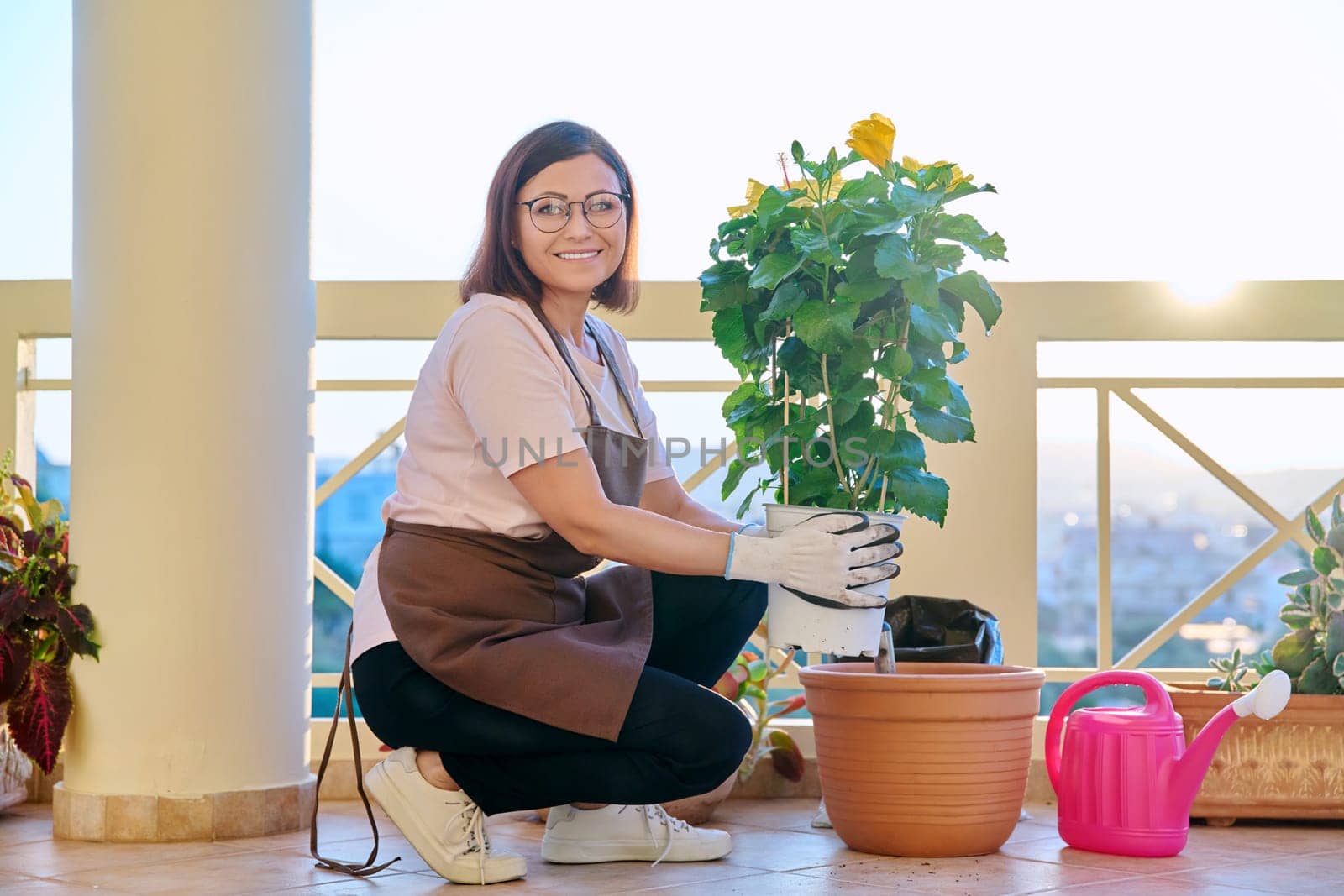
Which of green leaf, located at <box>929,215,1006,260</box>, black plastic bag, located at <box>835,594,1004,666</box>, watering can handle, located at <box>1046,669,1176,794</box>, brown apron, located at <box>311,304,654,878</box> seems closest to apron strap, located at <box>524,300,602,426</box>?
brown apron, located at <box>311,304,654,878</box>

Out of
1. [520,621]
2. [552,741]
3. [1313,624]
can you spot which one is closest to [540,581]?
[520,621]

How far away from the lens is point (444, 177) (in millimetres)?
7688

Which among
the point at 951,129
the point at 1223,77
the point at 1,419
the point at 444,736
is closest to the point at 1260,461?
the point at 444,736

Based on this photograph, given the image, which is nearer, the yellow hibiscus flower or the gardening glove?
the gardening glove

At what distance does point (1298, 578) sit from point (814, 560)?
41.3 inches

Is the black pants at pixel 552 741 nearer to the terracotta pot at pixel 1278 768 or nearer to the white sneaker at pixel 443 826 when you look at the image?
the white sneaker at pixel 443 826

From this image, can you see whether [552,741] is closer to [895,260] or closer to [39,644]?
[895,260]

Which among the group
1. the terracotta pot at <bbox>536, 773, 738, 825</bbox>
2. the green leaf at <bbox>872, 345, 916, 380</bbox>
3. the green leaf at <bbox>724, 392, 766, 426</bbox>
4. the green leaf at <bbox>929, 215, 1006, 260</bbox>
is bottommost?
the terracotta pot at <bbox>536, 773, 738, 825</bbox>

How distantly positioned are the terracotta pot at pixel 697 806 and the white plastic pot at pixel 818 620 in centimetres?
50

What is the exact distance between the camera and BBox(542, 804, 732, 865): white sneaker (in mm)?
1839

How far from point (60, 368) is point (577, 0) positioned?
4.42 metres

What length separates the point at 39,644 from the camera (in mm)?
2160

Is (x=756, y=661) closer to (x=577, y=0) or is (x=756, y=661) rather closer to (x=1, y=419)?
(x=1, y=419)

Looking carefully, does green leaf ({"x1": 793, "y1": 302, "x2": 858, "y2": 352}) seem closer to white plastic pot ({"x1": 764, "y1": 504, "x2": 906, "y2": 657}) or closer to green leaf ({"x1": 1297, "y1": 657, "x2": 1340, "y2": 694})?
white plastic pot ({"x1": 764, "y1": 504, "x2": 906, "y2": 657})
